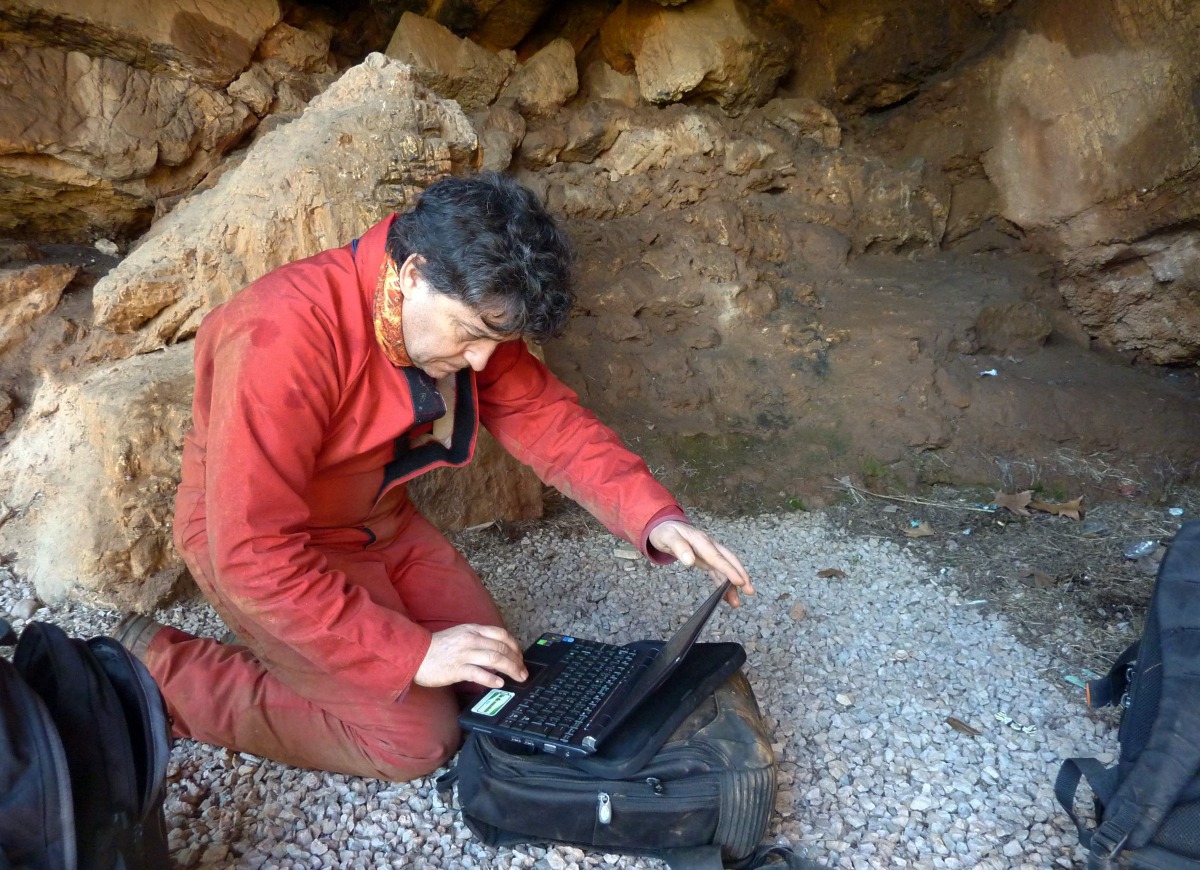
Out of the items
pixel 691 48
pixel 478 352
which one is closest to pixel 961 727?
pixel 478 352

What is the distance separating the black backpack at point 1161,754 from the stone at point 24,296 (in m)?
3.93

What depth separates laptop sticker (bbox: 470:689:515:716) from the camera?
187 centimetres

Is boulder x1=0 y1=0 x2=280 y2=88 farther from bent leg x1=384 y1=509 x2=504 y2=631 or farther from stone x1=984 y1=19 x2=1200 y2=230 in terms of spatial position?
stone x1=984 y1=19 x2=1200 y2=230

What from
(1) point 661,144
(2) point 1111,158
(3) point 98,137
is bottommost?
(2) point 1111,158

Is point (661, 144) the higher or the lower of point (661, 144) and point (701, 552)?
the higher

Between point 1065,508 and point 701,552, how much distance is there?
8.43 feet

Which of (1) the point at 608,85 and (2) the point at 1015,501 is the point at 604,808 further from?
(1) the point at 608,85

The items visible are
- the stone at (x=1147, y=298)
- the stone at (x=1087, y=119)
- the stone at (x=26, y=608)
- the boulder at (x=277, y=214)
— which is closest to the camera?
the stone at (x=26, y=608)

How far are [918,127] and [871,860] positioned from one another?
15.7 feet

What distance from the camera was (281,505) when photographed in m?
1.76

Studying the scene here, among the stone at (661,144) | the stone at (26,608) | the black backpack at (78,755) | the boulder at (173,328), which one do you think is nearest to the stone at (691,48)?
the stone at (661,144)

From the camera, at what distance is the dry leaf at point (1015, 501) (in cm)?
387

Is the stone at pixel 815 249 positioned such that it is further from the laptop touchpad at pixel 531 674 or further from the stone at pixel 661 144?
the laptop touchpad at pixel 531 674

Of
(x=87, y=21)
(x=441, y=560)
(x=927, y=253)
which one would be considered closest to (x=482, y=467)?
(x=441, y=560)
